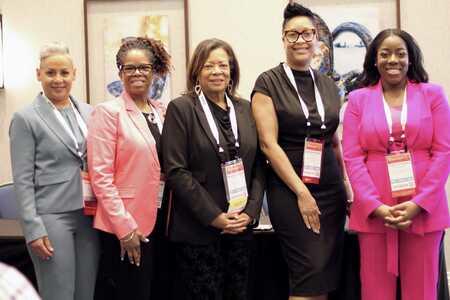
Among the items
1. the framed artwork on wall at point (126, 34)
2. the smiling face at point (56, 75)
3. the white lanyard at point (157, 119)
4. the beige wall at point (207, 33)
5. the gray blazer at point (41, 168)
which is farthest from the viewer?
the framed artwork on wall at point (126, 34)

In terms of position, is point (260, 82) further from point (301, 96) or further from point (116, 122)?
point (116, 122)

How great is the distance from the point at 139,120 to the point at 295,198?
76cm

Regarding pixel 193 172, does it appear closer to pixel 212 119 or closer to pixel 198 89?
pixel 212 119

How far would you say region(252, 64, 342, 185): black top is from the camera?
2.34 metres

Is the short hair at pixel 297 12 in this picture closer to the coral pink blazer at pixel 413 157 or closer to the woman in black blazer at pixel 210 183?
the woman in black blazer at pixel 210 183

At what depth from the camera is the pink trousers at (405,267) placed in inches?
88.4

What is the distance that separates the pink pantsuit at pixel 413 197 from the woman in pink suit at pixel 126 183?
87 centimetres

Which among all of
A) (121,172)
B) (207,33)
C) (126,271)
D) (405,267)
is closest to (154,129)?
(121,172)

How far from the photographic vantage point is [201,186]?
225cm

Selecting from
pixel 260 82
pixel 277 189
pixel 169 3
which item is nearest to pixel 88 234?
pixel 277 189

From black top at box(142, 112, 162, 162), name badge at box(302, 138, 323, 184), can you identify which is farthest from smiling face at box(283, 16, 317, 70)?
black top at box(142, 112, 162, 162)

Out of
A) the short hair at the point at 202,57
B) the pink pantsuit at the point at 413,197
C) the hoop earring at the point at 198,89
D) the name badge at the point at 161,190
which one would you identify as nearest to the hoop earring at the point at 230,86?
the short hair at the point at 202,57

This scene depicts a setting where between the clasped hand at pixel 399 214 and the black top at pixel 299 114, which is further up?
the black top at pixel 299 114

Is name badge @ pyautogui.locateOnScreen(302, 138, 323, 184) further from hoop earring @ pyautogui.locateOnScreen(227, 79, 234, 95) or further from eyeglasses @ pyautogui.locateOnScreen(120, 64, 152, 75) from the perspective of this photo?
eyeglasses @ pyautogui.locateOnScreen(120, 64, 152, 75)
